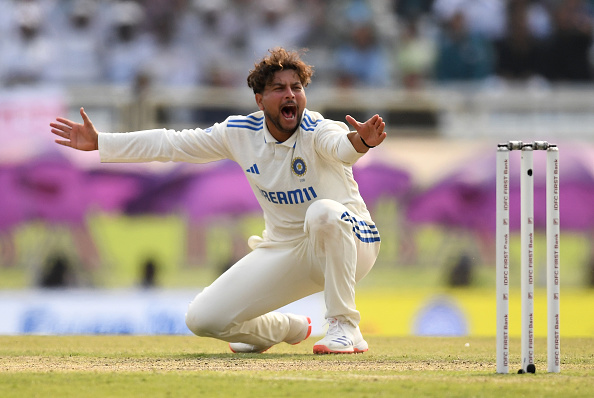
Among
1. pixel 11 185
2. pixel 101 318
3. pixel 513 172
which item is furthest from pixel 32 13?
pixel 513 172

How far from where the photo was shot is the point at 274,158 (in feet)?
19.4

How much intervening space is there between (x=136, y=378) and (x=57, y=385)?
347mm

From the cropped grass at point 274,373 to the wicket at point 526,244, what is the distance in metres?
0.21

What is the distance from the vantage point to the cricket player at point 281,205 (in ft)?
18.6

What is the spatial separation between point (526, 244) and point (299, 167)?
1790mm

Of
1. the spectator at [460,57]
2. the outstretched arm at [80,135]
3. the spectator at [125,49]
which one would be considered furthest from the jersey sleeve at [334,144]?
the spectator at [125,49]

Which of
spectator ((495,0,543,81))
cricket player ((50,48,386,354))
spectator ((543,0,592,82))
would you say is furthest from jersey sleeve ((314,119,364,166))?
spectator ((543,0,592,82))

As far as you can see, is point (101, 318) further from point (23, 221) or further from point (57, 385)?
point (57, 385)

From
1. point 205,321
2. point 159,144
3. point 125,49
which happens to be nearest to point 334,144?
point 159,144

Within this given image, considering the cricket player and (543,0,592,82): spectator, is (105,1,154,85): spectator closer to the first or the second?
(543,0,592,82): spectator

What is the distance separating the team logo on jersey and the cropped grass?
40.5 inches

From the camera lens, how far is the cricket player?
5684 millimetres

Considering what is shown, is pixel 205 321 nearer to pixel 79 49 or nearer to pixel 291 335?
pixel 291 335

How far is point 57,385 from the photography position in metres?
4.33
